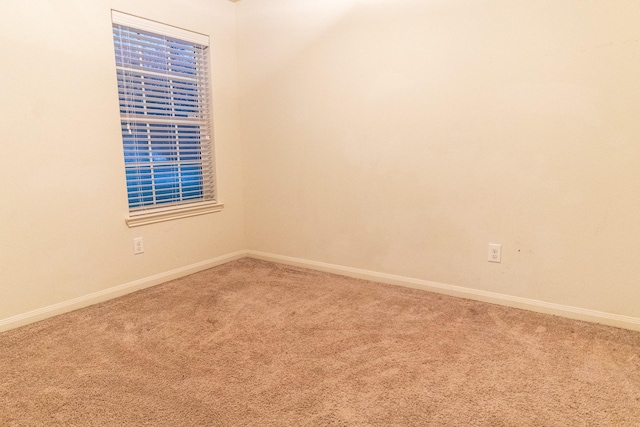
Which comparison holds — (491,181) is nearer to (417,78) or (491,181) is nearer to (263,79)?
(417,78)

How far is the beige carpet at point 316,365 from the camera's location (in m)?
1.54

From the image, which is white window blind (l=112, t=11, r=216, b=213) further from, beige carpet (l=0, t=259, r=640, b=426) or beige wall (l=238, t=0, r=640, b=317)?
beige carpet (l=0, t=259, r=640, b=426)

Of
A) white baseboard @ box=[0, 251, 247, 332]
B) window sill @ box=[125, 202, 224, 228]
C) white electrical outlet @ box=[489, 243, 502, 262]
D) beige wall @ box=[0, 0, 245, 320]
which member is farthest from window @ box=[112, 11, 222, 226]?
white electrical outlet @ box=[489, 243, 502, 262]

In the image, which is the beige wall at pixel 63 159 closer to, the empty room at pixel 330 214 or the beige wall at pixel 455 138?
the empty room at pixel 330 214

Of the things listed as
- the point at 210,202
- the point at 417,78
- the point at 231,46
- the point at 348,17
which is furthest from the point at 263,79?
the point at 417,78

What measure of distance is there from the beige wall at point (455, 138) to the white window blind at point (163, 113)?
458 millimetres

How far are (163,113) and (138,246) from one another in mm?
1063

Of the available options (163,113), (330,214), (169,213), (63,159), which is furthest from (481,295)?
(63,159)

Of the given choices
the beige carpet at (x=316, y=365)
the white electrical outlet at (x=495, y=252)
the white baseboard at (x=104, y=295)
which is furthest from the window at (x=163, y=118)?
the white electrical outlet at (x=495, y=252)

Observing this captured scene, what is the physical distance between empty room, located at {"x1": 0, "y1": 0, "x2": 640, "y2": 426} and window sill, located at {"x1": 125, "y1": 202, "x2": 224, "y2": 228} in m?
0.02

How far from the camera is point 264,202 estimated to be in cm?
365

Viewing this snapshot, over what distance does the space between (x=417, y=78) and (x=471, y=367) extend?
189cm

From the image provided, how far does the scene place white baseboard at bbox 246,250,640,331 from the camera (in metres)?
2.29

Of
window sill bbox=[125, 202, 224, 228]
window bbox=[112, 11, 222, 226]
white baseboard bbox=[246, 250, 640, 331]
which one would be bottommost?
white baseboard bbox=[246, 250, 640, 331]
